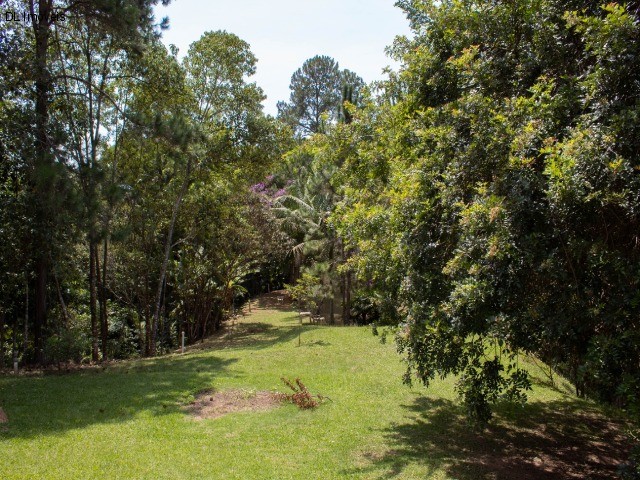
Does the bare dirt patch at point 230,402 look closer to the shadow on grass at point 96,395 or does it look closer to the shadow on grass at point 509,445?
the shadow on grass at point 96,395

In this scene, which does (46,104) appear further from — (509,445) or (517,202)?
(509,445)

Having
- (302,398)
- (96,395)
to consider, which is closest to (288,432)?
(302,398)

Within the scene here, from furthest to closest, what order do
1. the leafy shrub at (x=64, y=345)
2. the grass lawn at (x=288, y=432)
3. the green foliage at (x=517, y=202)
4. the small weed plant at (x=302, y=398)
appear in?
the leafy shrub at (x=64, y=345) → the small weed plant at (x=302, y=398) → the grass lawn at (x=288, y=432) → the green foliage at (x=517, y=202)

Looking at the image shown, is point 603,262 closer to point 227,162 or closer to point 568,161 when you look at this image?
point 568,161

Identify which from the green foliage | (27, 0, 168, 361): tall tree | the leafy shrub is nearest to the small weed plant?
the green foliage

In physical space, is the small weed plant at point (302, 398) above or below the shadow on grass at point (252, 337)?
above

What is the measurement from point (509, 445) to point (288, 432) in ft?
11.7

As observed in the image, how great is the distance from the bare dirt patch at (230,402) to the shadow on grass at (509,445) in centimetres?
259

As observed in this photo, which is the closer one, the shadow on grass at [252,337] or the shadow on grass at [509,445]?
the shadow on grass at [509,445]

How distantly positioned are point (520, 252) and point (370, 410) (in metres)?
5.63

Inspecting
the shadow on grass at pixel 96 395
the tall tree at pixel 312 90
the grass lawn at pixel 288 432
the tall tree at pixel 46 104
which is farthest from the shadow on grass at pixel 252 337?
the tall tree at pixel 312 90

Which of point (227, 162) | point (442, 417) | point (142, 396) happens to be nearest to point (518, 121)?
point (442, 417)

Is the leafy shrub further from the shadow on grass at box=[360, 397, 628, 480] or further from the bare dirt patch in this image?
the shadow on grass at box=[360, 397, 628, 480]

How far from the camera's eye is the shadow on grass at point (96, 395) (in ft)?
26.8
